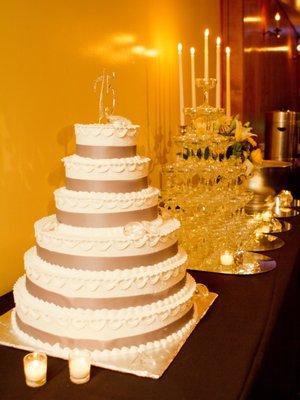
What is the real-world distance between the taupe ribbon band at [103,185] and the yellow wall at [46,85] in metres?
0.37

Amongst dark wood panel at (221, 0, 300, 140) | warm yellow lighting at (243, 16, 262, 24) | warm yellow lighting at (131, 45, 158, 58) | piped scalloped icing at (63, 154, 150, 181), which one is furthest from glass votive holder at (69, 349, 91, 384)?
warm yellow lighting at (243, 16, 262, 24)

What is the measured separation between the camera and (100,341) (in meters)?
1.09

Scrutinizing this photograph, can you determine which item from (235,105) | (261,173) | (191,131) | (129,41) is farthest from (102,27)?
(235,105)

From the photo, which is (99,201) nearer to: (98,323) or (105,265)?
(105,265)

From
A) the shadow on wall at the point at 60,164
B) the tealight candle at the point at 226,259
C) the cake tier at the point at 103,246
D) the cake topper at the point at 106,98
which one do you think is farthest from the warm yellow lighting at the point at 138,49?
the cake tier at the point at 103,246

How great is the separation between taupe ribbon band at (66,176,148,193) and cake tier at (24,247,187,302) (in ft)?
0.63

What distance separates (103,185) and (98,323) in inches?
12.4

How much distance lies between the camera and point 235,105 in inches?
161

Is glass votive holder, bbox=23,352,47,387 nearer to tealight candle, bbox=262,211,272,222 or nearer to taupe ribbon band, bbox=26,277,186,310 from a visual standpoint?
taupe ribbon band, bbox=26,277,186,310

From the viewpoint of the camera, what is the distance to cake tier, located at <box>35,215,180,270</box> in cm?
111

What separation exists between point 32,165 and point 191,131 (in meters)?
0.77

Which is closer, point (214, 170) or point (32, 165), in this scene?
point (32, 165)

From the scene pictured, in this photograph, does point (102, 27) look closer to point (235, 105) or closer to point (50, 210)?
point (50, 210)

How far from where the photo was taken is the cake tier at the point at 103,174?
1.16m
